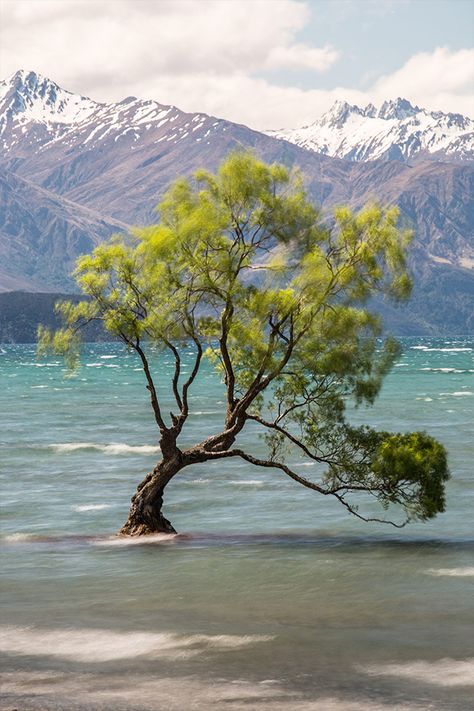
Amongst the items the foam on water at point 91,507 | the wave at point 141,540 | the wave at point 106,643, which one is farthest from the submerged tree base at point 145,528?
the foam on water at point 91,507

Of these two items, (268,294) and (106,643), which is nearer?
(106,643)

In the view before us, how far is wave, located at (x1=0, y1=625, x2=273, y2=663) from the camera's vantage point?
2502 cm

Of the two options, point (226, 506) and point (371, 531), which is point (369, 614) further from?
point (226, 506)

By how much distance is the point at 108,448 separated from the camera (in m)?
84.8

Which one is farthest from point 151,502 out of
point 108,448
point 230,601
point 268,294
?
point 108,448

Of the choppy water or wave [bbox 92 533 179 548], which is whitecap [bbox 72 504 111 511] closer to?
the choppy water

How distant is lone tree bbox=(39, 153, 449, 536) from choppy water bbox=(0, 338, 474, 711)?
412cm

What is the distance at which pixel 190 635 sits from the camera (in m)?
27.2

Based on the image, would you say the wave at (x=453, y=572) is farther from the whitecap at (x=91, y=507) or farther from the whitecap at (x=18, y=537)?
the whitecap at (x=91, y=507)

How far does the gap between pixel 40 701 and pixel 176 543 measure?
2098cm

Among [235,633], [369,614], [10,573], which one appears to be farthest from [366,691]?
[10,573]

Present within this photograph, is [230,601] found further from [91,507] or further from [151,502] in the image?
[91,507]

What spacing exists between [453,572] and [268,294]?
12.6m

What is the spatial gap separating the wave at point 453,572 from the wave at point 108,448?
45.7 meters
